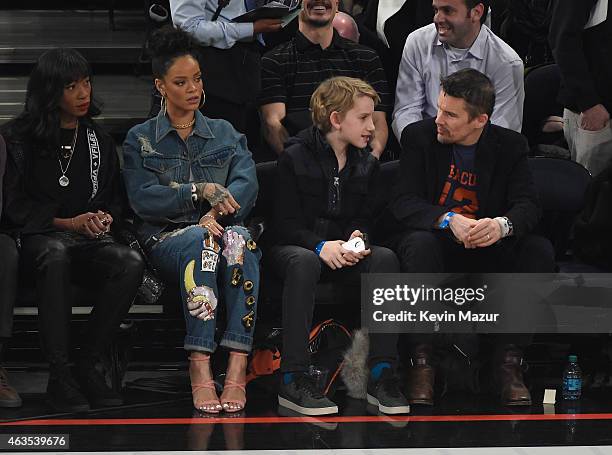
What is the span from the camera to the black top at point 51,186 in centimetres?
489

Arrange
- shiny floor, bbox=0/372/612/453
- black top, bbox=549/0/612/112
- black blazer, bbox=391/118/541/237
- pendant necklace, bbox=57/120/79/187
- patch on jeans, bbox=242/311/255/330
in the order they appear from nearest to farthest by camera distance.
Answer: shiny floor, bbox=0/372/612/453 < patch on jeans, bbox=242/311/255/330 < pendant necklace, bbox=57/120/79/187 < black blazer, bbox=391/118/541/237 < black top, bbox=549/0/612/112

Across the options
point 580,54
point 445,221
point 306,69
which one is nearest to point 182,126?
point 306,69

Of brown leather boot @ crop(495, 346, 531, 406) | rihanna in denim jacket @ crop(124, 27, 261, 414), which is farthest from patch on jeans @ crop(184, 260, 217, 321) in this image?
brown leather boot @ crop(495, 346, 531, 406)

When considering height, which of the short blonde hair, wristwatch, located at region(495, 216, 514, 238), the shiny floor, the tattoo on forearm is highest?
the short blonde hair

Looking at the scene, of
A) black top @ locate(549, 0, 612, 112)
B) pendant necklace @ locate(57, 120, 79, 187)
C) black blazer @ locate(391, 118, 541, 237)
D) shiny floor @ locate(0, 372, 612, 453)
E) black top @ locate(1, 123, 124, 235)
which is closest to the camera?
shiny floor @ locate(0, 372, 612, 453)

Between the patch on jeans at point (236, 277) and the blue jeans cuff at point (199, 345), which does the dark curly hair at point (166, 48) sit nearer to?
the patch on jeans at point (236, 277)

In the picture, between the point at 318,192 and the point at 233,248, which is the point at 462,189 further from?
the point at 233,248

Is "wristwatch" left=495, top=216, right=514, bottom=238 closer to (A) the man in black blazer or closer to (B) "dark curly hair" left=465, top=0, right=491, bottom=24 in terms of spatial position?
(A) the man in black blazer

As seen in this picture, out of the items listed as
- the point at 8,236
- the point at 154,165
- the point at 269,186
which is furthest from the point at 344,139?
the point at 8,236

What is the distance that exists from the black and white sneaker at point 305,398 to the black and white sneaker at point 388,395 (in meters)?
0.18

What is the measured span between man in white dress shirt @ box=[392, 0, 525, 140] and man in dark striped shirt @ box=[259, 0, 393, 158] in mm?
120

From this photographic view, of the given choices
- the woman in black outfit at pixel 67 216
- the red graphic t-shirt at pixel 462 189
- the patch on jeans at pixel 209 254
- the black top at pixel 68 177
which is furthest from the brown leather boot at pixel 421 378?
the black top at pixel 68 177

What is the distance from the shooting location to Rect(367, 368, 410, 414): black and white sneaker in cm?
468

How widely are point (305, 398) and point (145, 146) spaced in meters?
1.25
